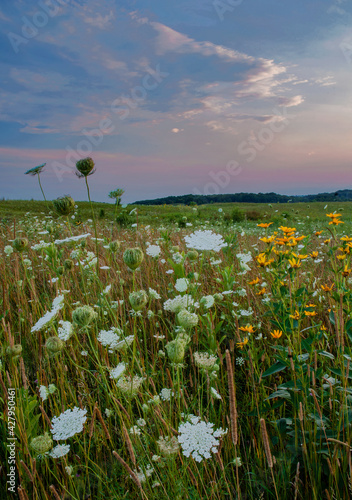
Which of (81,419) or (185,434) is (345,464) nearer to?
(185,434)

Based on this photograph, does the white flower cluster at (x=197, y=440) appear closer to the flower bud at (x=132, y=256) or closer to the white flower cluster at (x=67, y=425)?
the white flower cluster at (x=67, y=425)

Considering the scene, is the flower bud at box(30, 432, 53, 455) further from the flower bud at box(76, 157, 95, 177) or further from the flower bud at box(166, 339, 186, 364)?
the flower bud at box(76, 157, 95, 177)

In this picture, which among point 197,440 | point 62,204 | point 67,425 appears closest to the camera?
point 197,440

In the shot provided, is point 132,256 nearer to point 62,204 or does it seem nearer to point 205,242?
point 205,242

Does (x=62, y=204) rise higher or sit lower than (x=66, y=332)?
higher

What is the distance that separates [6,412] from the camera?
137 centimetres

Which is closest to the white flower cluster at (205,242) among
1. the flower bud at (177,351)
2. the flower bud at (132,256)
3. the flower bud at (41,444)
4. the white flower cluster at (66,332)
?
the flower bud at (132,256)

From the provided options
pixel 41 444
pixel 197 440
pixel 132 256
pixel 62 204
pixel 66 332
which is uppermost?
pixel 62 204

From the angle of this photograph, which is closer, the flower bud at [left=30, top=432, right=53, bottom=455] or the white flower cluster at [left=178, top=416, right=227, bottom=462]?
the white flower cluster at [left=178, top=416, right=227, bottom=462]

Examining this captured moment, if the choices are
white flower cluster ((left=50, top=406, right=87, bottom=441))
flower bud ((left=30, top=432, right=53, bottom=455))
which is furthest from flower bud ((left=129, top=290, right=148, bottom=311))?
flower bud ((left=30, top=432, right=53, bottom=455))

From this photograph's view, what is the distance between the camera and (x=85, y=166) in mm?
1562

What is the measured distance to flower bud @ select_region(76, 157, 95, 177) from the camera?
1.54m

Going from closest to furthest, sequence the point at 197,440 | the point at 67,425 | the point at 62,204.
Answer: the point at 197,440, the point at 67,425, the point at 62,204

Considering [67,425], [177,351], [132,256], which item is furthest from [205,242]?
[67,425]
